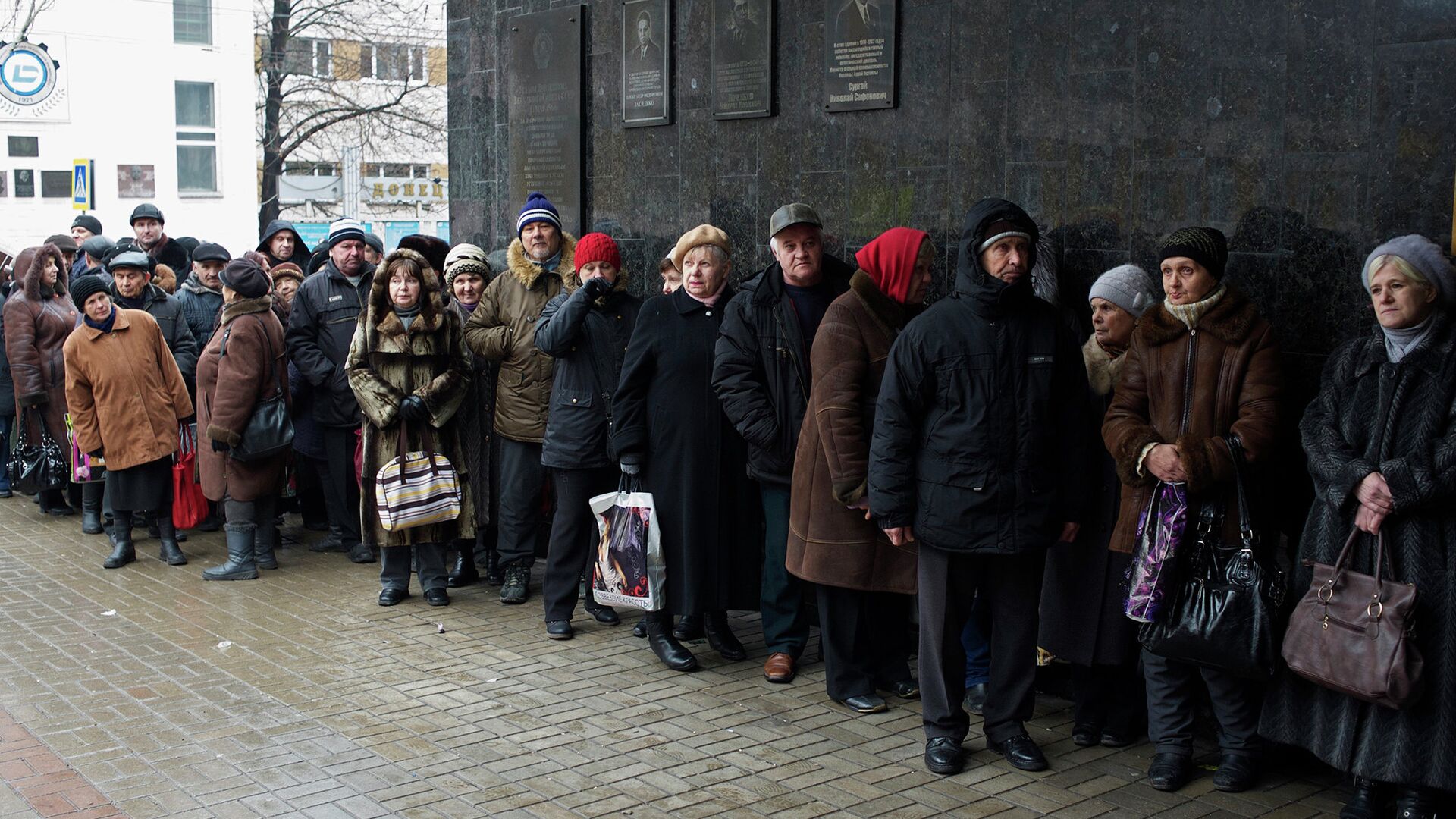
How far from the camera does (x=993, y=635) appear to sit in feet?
17.8

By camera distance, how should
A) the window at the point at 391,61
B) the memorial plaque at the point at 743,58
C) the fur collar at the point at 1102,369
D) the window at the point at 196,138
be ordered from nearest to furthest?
the fur collar at the point at 1102,369
the memorial plaque at the point at 743,58
the window at the point at 196,138
the window at the point at 391,61

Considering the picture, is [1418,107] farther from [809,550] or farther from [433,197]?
[433,197]

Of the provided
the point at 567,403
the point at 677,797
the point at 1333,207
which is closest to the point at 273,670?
the point at 567,403

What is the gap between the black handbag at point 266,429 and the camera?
8.48 m

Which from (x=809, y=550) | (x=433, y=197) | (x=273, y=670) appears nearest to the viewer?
(x=809, y=550)

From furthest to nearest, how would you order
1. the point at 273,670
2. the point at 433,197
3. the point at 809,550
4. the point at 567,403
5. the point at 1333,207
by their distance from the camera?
the point at 433,197 < the point at 567,403 < the point at 273,670 < the point at 809,550 < the point at 1333,207

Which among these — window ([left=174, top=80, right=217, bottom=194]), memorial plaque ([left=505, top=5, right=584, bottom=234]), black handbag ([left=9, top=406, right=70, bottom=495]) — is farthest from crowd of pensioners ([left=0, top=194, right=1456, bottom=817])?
window ([left=174, top=80, right=217, bottom=194])

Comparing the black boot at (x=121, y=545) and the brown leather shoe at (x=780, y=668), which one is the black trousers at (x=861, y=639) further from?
the black boot at (x=121, y=545)

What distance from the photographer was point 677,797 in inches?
198

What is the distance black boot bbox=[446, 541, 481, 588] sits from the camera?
8.30 m

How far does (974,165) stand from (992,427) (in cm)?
192

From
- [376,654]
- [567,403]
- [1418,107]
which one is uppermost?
[1418,107]

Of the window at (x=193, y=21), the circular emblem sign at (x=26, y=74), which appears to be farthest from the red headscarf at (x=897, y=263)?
the window at (x=193, y=21)

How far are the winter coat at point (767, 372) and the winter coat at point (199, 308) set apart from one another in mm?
5372
